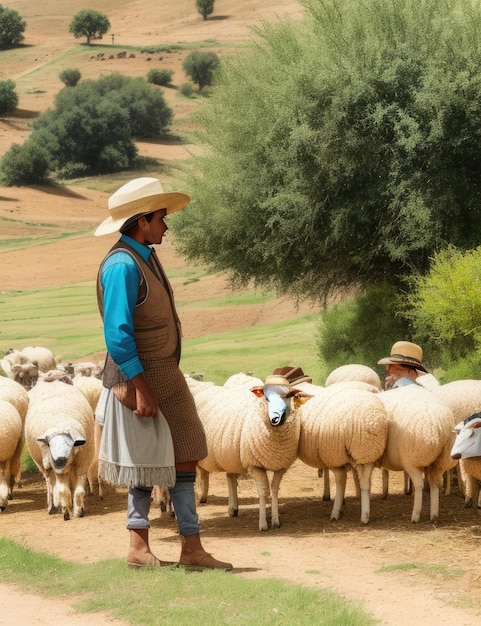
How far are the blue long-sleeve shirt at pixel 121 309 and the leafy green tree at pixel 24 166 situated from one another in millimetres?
24316

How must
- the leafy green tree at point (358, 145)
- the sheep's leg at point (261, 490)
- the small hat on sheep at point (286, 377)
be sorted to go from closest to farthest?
the small hat on sheep at point (286, 377)
the sheep's leg at point (261, 490)
the leafy green tree at point (358, 145)

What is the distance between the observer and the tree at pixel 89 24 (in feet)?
124

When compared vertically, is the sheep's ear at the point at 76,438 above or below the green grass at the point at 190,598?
below

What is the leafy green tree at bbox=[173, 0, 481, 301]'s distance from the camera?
18.5m

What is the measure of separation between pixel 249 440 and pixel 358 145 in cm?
1042

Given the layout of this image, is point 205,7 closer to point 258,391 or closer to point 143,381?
point 258,391

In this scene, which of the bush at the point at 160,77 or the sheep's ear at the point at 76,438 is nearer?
the sheep's ear at the point at 76,438

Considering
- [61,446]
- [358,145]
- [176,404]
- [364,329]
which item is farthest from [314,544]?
A: [364,329]

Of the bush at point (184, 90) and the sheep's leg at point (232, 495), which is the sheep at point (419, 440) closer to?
the sheep's leg at point (232, 495)

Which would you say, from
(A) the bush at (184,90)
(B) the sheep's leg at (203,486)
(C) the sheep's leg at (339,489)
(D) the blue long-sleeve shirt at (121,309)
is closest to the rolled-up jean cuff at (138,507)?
(D) the blue long-sleeve shirt at (121,309)

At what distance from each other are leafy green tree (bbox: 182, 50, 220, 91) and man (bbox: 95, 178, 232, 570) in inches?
1206

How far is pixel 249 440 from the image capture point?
31.0ft

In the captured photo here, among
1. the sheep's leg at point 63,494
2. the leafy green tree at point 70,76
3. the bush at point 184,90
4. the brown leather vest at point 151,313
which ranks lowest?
the sheep's leg at point 63,494

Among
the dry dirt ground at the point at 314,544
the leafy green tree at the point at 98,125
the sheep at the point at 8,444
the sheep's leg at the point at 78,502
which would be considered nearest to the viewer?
the dry dirt ground at the point at 314,544
